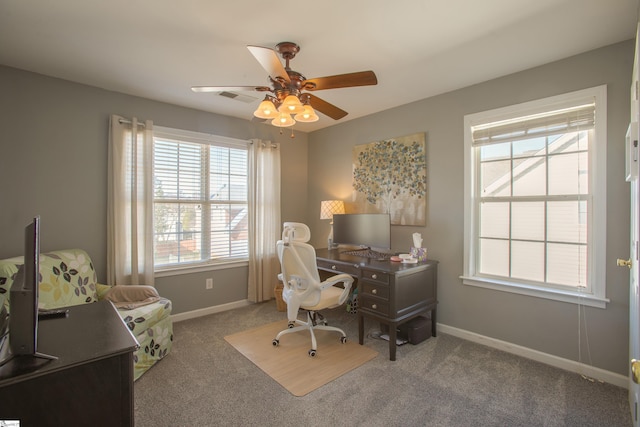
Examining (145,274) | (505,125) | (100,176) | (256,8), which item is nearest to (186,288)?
(145,274)

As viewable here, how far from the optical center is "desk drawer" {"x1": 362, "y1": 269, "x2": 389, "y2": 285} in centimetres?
263

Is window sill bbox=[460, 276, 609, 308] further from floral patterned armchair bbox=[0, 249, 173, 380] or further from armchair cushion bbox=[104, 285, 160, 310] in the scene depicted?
armchair cushion bbox=[104, 285, 160, 310]

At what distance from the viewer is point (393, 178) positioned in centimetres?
351

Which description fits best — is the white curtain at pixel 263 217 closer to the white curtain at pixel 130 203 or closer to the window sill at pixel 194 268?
the window sill at pixel 194 268

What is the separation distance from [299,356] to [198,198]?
219cm

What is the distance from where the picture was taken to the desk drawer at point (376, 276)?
2.63 metres

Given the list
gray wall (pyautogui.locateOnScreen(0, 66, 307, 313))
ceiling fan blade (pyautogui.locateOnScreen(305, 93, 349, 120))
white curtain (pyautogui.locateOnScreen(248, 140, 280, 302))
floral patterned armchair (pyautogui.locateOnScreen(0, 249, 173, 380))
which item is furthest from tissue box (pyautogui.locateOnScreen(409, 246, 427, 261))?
gray wall (pyautogui.locateOnScreen(0, 66, 307, 313))

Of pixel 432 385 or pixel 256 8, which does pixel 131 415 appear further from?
pixel 256 8

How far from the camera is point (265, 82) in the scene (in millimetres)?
2828

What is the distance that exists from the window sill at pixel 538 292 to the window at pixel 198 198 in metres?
2.78

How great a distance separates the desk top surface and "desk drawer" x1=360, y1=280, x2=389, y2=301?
6.3 inches

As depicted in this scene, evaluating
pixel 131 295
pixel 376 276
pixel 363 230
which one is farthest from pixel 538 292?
pixel 131 295

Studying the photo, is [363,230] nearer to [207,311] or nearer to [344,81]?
[344,81]

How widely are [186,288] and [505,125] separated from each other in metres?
3.75
